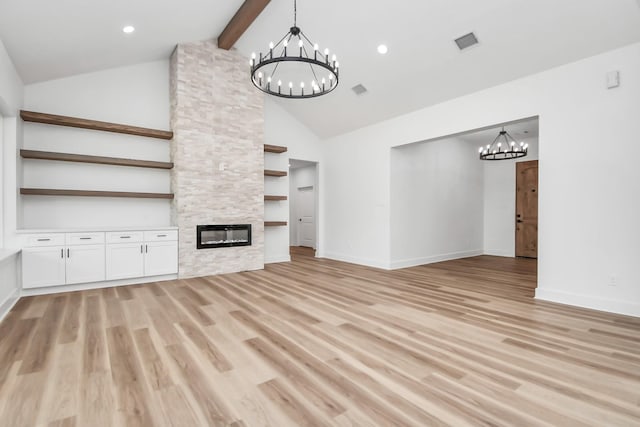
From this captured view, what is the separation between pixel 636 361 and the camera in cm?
248

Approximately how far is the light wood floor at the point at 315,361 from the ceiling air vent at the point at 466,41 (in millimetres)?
3422

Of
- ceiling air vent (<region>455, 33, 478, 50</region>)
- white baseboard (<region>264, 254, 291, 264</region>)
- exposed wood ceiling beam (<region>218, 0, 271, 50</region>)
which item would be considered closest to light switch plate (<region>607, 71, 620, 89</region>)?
ceiling air vent (<region>455, 33, 478, 50</region>)

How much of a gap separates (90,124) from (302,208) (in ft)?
21.2

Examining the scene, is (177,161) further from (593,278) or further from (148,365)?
(593,278)

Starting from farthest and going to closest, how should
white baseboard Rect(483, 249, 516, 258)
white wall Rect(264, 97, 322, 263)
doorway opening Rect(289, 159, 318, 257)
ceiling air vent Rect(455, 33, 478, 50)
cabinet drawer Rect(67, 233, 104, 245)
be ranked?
doorway opening Rect(289, 159, 318, 257) < white baseboard Rect(483, 249, 516, 258) < white wall Rect(264, 97, 322, 263) < cabinet drawer Rect(67, 233, 104, 245) < ceiling air vent Rect(455, 33, 478, 50)

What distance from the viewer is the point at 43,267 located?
451 cm

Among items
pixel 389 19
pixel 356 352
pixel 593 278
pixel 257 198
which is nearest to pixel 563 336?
pixel 593 278

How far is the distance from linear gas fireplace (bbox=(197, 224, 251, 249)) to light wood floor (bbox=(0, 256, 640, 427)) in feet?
5.48

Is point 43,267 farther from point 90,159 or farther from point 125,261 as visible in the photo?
point 90,159

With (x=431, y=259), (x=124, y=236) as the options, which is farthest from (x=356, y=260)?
(x=124, y=236)

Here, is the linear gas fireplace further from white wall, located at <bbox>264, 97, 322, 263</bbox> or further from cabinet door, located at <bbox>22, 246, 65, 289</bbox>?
cabinet door, located at <bbox>22, 246, 65, 289</bbox>

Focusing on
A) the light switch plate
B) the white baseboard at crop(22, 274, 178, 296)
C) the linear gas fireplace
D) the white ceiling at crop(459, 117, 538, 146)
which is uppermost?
the white ceiling at crop(459, 117, 538, 146)

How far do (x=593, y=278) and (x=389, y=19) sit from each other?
13.8 feet

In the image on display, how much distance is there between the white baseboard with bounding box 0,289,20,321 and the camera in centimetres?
361
